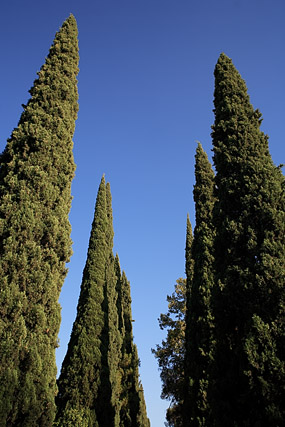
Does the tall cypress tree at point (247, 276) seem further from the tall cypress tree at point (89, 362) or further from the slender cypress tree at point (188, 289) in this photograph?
the tall cypress tree at point (89, 362)

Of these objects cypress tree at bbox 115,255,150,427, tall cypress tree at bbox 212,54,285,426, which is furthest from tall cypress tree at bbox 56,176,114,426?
tall cypress tree at bbox 212,54,285,426

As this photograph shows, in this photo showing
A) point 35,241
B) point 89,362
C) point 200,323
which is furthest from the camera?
point 89,362

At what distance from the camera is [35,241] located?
23.8ft

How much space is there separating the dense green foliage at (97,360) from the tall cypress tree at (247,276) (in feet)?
26.2

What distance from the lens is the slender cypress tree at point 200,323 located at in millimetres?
10328

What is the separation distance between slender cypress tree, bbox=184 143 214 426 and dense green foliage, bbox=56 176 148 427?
159 inches

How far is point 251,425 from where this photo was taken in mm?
5199

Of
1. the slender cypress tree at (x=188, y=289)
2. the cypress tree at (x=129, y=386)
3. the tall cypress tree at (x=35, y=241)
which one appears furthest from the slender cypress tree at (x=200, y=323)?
the cypress tree at (x=129, y=386)

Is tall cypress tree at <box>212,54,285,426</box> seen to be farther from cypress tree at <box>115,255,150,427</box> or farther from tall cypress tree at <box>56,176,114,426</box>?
cypress tree at <box>115,255,150,427</box>

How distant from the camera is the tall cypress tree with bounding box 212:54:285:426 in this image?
542 centimetres

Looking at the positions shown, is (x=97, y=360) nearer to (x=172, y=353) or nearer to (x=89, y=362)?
(x=89, y=362)

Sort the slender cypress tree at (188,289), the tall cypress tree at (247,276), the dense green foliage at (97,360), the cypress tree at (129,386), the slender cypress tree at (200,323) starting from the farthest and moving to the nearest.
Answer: the cypress tree at (129,386) < the dense green foliage at (97,360) < the slender cypress tree at (188,289) < the slender cypress tree at (200,323) < the tall cypress tree at (247,276)

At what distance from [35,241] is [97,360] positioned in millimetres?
8788

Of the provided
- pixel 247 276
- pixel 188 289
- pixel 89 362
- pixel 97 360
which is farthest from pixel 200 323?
pixel 247 276
